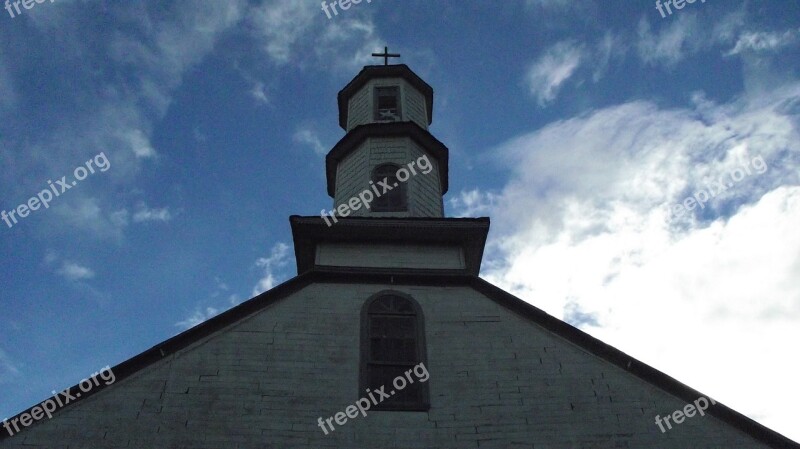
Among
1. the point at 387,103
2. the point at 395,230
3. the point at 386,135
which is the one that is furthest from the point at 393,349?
Result: the point at 387,103

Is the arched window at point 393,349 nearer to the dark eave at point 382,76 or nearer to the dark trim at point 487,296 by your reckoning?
the dark trim at point 487,296

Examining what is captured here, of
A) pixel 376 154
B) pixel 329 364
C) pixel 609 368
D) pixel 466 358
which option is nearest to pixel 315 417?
pixel 329 364

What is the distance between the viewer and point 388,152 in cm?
1598

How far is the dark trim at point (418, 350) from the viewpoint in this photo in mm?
9594

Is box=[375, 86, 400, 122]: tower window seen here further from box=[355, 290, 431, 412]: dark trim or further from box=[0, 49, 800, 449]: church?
box=[355, 290, 431, 412]: dark trim

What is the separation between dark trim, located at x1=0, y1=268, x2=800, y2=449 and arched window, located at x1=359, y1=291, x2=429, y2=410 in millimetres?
610

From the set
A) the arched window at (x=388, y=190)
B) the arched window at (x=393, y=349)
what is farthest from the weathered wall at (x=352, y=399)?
the arched window at (x=388, y=190)

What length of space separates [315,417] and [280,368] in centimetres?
105

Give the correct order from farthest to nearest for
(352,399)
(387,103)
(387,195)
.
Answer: (387,103)
(387,195)
(352,399)

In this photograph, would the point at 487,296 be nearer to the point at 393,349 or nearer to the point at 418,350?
the point at 418,350

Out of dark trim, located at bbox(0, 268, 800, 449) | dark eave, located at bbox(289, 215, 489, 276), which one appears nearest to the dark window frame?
dark eave, located at bbox(289, 215, 489, 276)

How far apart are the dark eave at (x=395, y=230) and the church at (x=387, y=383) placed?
266 mm

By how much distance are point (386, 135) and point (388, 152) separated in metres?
0.57

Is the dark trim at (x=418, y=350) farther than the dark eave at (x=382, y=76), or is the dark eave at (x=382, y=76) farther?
the dark eave at (x=382, y=76)
